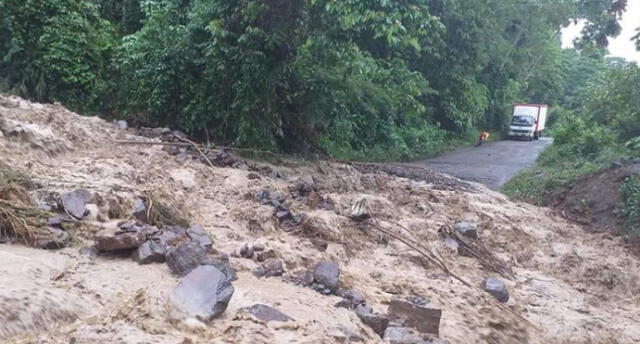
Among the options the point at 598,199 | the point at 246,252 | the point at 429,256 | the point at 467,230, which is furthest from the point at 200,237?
the point at 598,199

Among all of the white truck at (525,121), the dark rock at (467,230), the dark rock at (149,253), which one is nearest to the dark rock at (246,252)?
the dark rock at (149,253)

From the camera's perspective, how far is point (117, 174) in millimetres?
6730

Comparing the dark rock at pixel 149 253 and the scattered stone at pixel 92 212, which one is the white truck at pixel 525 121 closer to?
the scattered stone at pixel 92 212

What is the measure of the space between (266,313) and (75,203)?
2.36 m

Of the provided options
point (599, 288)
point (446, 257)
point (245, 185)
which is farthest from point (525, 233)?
point (245, 185)

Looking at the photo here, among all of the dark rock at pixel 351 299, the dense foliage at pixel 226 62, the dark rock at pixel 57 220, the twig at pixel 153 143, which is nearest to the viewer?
the dark rock at pixel 351 299

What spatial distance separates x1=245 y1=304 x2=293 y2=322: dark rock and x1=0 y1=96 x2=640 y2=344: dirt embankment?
79 millimetres

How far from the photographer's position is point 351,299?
15.5ft

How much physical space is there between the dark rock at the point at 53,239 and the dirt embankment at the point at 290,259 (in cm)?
10

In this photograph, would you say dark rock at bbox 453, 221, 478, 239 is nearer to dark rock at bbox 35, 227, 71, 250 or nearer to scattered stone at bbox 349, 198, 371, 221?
scattered stone at bbox 349, 198, 371, 221

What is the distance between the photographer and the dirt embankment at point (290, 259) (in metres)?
3.58

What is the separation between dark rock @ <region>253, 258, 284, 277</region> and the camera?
4.97m

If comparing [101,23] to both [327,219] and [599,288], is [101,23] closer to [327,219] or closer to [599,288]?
[327,219]

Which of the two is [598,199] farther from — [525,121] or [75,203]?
[525,121]
